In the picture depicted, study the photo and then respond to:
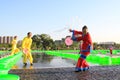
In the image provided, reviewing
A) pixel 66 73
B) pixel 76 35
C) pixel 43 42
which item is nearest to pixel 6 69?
pixel 66 73

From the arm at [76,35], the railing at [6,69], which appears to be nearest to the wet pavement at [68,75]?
the railing at [6,69]

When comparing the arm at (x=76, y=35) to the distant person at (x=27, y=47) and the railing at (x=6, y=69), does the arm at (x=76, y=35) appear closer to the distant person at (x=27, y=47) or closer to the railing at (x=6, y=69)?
the railing at (x=6, y=69)

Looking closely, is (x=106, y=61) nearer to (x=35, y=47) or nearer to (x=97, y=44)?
(x=35, y=47)

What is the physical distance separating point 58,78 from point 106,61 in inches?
339

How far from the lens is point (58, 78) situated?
8945mm

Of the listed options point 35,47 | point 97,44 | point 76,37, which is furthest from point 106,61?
point 97,44

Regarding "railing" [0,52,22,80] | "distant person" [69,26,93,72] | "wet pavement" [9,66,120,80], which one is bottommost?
"wet pavement" [9,66,120,80]

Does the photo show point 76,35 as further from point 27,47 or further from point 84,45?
point 27,47

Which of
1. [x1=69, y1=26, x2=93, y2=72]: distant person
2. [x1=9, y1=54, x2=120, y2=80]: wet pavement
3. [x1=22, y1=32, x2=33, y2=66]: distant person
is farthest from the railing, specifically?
[x1=69, y1=26, x2=93, y2=72]: distant person

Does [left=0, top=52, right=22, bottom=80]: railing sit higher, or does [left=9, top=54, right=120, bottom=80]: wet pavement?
[left=0, top=52, right=22, bottom=80]: railing

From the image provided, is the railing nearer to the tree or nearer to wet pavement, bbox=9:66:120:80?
wet pavement, bbox=9:66:120:80

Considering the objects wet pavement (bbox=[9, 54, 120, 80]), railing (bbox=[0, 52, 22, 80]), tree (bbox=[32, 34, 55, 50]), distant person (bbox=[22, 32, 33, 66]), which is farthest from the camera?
tree (bbox=[32, 34, 55, 50])

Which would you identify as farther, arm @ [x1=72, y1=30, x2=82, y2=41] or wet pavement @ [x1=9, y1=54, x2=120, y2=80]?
arm @ [x1=72, y1=30, x2=82, y2=41]

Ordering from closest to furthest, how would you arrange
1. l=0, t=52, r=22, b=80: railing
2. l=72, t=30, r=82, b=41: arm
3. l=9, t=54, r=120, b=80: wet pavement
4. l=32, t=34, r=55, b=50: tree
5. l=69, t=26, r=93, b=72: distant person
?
l=0, t=52, r=22, b=80: railing → l=9, t=54, r=120, b=80: wet pavement → l=69, t=26, r=93, b=72: distant person → l=72, t=30, r=82, b=41: arm → l=32, t=34, r=55, b=50: tree
